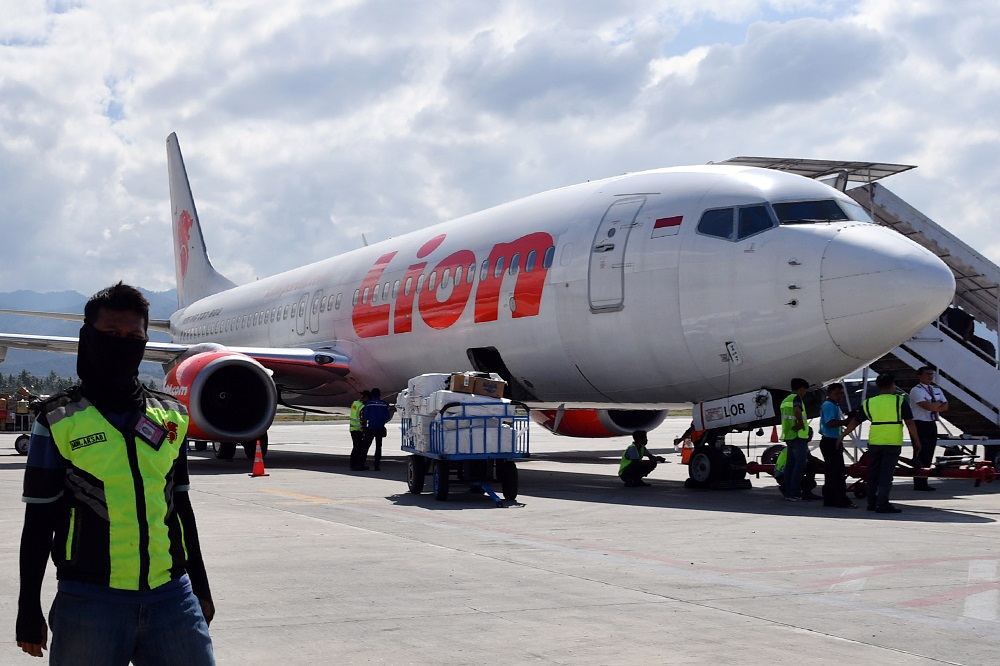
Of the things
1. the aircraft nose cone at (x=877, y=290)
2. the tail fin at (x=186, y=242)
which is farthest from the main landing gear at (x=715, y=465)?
the tail fin at (x=186, y=242)

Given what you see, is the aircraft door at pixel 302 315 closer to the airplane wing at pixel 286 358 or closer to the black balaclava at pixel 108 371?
the airplane wing at pixel 286 358

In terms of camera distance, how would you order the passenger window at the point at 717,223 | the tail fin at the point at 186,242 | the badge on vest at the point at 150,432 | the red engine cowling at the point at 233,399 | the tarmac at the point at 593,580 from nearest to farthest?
the badge on vest at the point at 150,432
the tarmac at the point at 593,580
the passenger window at the point at 717,223
the red engine cowling at the point at 233,399
the tail fin at the point at 186,242

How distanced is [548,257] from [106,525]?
10.5 m

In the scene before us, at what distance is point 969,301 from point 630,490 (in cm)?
732

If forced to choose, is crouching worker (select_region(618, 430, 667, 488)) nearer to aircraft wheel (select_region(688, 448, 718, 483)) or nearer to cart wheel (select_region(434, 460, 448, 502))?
aircraft wheel (select_region(688, 448, 718, 483))

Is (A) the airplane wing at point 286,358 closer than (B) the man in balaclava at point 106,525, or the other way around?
(B) the man in balaclava at point 106,525

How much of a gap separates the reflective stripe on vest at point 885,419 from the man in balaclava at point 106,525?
27.8ft

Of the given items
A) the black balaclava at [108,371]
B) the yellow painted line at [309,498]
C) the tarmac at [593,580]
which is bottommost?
the tarmac at [593,580]

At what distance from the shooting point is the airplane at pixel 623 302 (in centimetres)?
1038

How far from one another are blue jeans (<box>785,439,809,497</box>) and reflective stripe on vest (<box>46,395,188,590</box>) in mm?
9001

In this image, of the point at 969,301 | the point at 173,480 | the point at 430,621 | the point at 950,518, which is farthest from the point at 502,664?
the point at 969,301

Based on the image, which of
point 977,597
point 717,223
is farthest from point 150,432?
point 717,223

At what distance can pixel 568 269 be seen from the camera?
12.7m

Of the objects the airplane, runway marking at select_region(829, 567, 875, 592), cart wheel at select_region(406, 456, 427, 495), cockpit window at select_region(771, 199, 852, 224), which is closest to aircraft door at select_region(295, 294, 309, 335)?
the airplane
